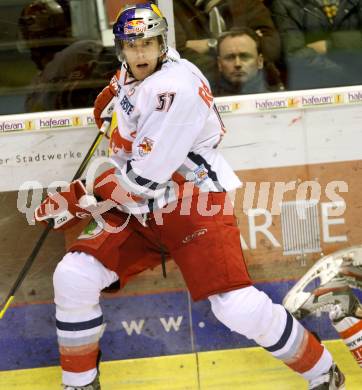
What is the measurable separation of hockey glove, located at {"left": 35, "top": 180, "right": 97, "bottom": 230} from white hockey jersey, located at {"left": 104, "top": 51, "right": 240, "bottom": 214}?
135mm

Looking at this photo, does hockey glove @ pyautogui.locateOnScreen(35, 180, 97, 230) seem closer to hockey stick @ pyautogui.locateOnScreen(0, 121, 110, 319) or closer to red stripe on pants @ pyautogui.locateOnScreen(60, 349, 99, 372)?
hockey stick @ pyautogui.locateOnScreen(0, 121, 110, 319)

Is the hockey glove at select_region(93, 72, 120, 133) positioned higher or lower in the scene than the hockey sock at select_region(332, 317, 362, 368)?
higher

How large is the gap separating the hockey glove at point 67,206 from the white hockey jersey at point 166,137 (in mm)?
135

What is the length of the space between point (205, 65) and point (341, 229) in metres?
0.82

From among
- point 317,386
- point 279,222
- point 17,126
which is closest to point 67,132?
point 17,126

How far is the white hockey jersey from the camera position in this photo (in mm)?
3381

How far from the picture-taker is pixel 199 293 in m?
3.54

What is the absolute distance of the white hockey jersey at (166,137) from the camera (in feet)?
11.1

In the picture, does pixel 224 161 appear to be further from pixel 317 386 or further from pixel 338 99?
pixel 317 386

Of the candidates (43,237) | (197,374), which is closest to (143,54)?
(43,237)

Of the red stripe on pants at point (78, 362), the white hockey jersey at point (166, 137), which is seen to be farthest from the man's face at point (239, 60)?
the red stripe on pants at point (78, 362)

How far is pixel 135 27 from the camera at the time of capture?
134 inches

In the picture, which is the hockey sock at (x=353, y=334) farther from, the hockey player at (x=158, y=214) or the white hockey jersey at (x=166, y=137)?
the white hockey jersey at (x=166, y=137)

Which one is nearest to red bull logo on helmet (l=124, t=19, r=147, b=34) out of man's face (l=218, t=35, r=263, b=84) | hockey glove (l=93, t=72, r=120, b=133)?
hockey glove (l=93, t=72, r=120, b=133)
